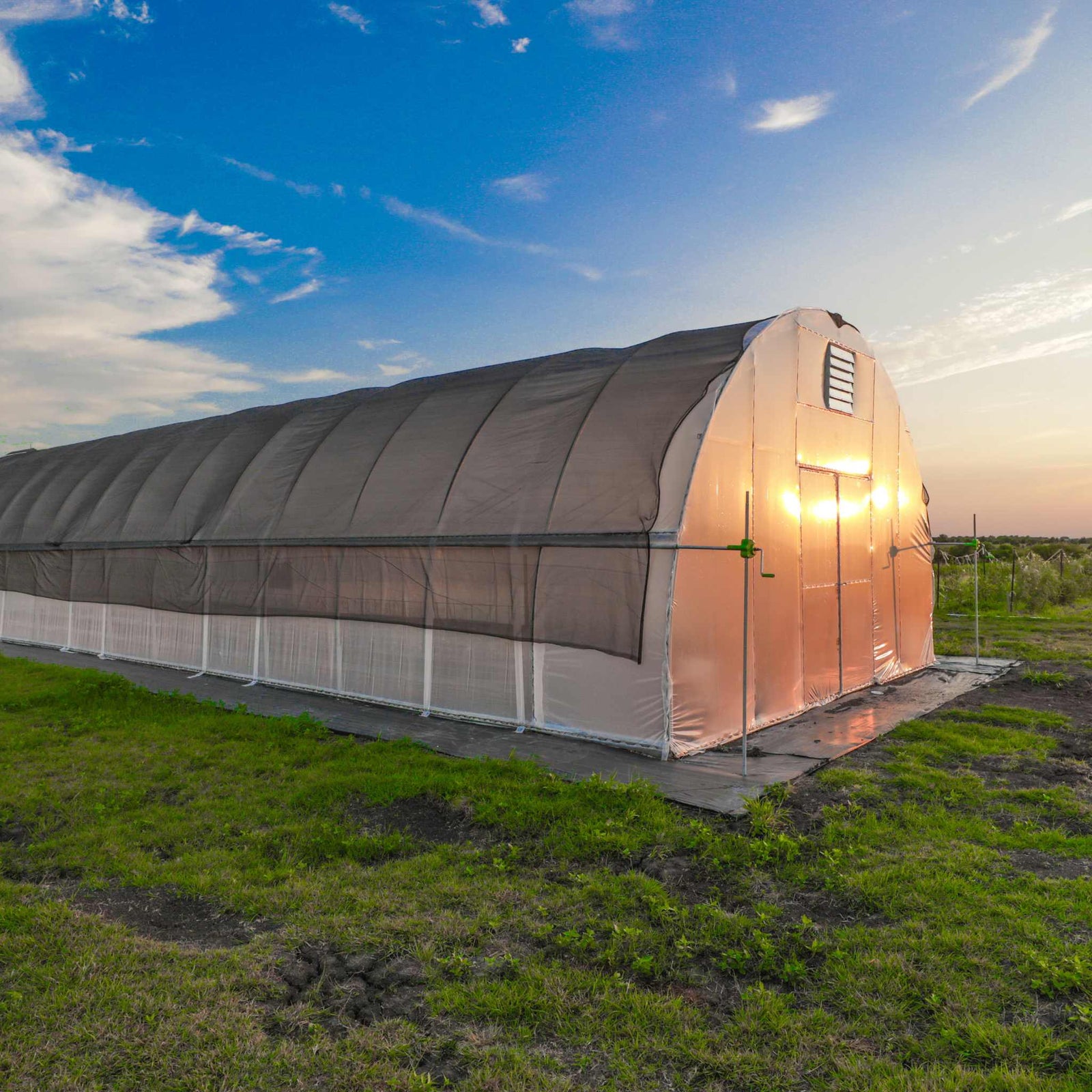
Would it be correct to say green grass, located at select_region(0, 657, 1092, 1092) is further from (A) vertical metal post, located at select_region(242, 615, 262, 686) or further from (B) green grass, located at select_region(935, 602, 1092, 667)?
(B) green grass, located at select_region(935, 602, 1092, 667)

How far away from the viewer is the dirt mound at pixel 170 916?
4578 mm

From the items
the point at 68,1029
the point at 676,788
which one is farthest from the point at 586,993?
the point at 676,788

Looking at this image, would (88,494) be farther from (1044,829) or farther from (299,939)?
(1044,829)

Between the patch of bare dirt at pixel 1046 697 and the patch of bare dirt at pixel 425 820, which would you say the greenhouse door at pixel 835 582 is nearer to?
the patch of bare dirt at pixel 1046 697

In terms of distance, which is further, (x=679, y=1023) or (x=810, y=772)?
(x=810, y=772)

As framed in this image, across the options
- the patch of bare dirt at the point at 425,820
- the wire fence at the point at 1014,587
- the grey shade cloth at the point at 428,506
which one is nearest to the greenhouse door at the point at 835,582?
the grey shade cloth at the point at 428,506

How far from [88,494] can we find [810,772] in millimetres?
16593

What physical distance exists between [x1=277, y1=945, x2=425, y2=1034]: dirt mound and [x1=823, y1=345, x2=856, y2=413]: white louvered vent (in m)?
9.20

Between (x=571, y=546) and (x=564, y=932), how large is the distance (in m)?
4.77

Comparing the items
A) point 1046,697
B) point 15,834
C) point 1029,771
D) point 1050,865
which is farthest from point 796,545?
point 15,834

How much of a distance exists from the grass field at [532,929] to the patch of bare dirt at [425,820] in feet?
0.10

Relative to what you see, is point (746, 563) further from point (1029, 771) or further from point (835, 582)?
point (835, 582)

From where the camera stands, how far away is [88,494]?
58.0 feet

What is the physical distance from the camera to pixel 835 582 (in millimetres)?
11016
